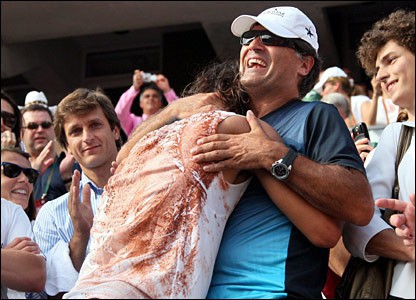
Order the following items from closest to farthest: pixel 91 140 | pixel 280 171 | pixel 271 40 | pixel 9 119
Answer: pixel 280 171 → pixel 271 40 → pixel 91 140 → pixel 9 119

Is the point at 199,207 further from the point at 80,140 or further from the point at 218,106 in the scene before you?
the point at 80,140

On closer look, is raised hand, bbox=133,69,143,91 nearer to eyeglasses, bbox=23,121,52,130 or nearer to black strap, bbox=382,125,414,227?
eyeglasses, bbox=23,121,52,130

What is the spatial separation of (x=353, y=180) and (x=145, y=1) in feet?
25.0

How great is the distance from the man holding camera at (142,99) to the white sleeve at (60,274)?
3082 mm

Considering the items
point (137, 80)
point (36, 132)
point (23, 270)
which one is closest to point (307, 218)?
point (23, 270)

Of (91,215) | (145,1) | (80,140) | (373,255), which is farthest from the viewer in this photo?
(145,1)

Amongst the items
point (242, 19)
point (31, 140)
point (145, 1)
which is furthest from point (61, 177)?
point (145, 1)

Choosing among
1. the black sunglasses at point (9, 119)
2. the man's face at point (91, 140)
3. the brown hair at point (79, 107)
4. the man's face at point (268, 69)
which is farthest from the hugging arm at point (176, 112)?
the black sunglasses at point (9, 119)

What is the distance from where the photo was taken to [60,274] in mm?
3645

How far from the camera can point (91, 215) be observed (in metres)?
3.78

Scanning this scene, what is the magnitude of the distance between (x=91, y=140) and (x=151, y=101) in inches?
98.8

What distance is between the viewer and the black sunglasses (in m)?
4.75

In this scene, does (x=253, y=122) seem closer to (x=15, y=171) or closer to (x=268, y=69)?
(x=268, y=69)

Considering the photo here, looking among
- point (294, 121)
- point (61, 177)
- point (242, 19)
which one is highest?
point (242, 19)
